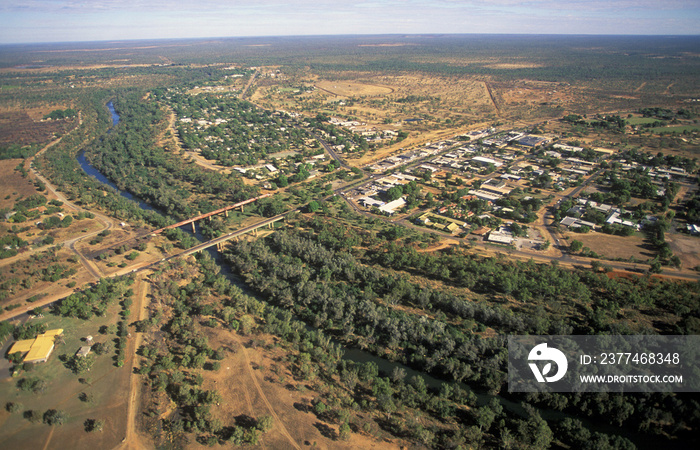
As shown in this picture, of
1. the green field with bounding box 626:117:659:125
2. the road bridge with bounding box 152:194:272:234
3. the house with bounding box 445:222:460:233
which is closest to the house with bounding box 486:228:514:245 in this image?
the house with bounding box 445:222:460:233

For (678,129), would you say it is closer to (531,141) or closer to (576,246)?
(531,141)

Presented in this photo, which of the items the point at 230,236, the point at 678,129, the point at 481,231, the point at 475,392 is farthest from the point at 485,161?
the point at 678,129

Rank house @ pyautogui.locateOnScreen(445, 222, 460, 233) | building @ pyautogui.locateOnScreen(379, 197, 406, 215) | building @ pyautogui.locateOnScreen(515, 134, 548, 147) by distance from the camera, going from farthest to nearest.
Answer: building @ pyautogui.locateOnScreen(515, 134, 548, 147) → building @ pyautogui.locateOnScreen(379, 197, 406, 215) → house @ pyautogui.locateOnScreen(445, 222, 460, 233)

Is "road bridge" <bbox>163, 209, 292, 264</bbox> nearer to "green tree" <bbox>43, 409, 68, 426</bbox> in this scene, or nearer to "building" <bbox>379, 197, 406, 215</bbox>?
"building" <bbox>379, 197, 406, 215</bbox>

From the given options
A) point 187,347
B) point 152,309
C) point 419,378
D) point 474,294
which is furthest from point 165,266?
point 474,294

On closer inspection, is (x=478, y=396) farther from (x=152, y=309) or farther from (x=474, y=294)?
(x=152, y=309)

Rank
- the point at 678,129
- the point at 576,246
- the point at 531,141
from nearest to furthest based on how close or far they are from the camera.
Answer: the point at 576,246
the point at 531,141
the point at 678,129

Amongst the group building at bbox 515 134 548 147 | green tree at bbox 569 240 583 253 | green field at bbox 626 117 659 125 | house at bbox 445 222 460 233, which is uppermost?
green field at bbox 626 117 659 125

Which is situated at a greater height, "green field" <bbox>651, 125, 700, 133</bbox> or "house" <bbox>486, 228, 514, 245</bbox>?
"green field" <bbox>651, 125, 700, 133</bbox>
